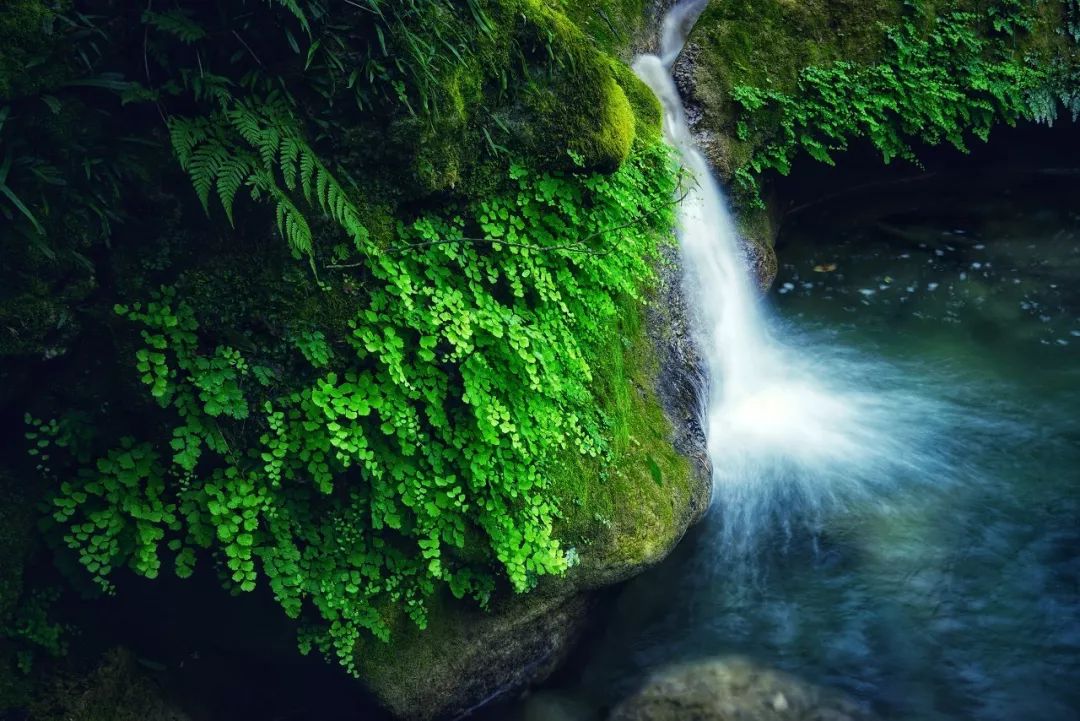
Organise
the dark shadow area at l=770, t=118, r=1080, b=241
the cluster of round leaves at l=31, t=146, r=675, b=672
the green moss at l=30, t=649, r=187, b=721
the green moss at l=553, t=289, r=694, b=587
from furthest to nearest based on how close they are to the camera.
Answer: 1. the dark shadow area at l=770, t=118, r=1080, b=241
2. the green moss at l=553, t=289, r=694, b=587
3. the green moss at l=30, t=649, r=187, b=721
4. the cluster of round leaves at l=31, t=146, r=675, b=672

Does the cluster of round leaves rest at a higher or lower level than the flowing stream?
higher

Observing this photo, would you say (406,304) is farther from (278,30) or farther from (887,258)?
(887,258)

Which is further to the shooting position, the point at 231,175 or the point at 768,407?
the point at 768,407

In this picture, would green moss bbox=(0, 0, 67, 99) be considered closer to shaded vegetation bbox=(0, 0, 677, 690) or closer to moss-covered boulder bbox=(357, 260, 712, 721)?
shaded vegetation bbox=(0, 0, 677, 690)

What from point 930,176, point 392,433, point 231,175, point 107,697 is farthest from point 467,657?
A: point 930,176

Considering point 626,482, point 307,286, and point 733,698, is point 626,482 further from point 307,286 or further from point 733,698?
point 307,286

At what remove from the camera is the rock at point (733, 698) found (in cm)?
509

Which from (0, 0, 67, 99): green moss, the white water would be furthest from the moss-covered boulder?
(0, 0, 67, 99): green moss

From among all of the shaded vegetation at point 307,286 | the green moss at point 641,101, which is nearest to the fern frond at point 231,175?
the shaded vegetation at point 307,286

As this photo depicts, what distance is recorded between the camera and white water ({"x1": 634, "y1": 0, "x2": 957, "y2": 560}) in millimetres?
6586

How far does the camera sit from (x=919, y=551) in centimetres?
608

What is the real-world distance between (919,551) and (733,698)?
6.45 ft

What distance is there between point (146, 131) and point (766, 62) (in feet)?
22.6

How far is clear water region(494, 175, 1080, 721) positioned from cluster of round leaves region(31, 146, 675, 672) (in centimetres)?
159
